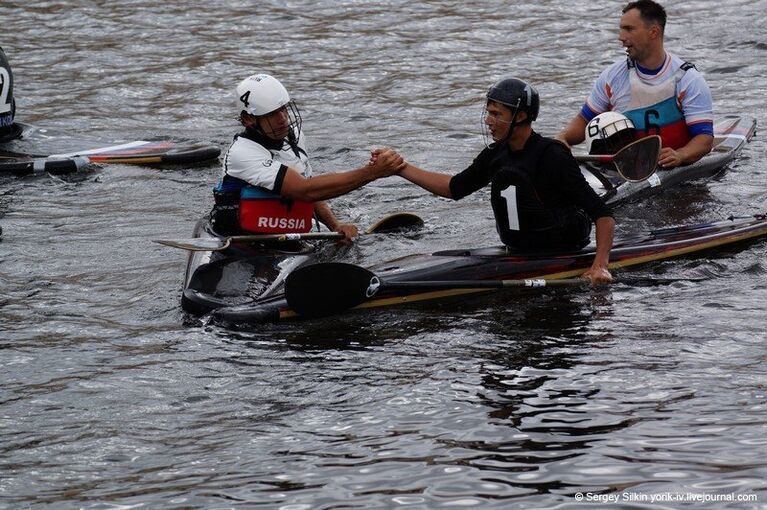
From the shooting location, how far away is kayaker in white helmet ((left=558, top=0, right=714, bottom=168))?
9000 millimetres

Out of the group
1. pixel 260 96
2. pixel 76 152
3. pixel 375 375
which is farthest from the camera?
pixel 76 152

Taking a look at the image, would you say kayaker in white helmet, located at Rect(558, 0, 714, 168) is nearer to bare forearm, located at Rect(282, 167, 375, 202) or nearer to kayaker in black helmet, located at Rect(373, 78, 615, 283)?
kayaker in black helmet, located at Rect(373, 78, 615, 283)

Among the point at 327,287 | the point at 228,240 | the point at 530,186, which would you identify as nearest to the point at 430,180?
the point at 530,186

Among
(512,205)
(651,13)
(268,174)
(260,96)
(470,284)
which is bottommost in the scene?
(470,284)

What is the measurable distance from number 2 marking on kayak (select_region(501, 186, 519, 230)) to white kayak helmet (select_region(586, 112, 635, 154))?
221 centimetres

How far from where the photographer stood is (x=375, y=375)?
6109 mm

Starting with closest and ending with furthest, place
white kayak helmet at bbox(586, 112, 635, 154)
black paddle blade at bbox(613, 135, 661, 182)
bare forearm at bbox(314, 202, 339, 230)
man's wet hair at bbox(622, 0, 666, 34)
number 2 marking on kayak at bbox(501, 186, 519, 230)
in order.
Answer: number 2 marking on kayak at bbox(501, 186, 519, 230) → bare forearm at bbox(314, 202, 339, 230) → black paddle blade at bbox(613, 135, 661, 182) → man's wet hair at bbox(622, 0, 666, 34) → white kayak helmet at bbox(586, 112, 635, 154)

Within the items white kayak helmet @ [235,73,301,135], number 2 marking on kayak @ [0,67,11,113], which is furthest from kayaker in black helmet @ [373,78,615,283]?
number 2 marking on kayak @ [0,67,11,113]

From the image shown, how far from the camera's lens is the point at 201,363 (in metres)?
6.30

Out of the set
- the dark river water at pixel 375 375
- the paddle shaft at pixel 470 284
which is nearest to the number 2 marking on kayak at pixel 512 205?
the paddle shaft at pixel 470 284

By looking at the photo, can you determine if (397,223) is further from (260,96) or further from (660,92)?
(660,92)

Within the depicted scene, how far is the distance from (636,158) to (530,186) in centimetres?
223

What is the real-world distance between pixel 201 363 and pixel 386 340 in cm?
106

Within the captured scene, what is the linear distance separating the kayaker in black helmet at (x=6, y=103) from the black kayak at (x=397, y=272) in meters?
4.18
